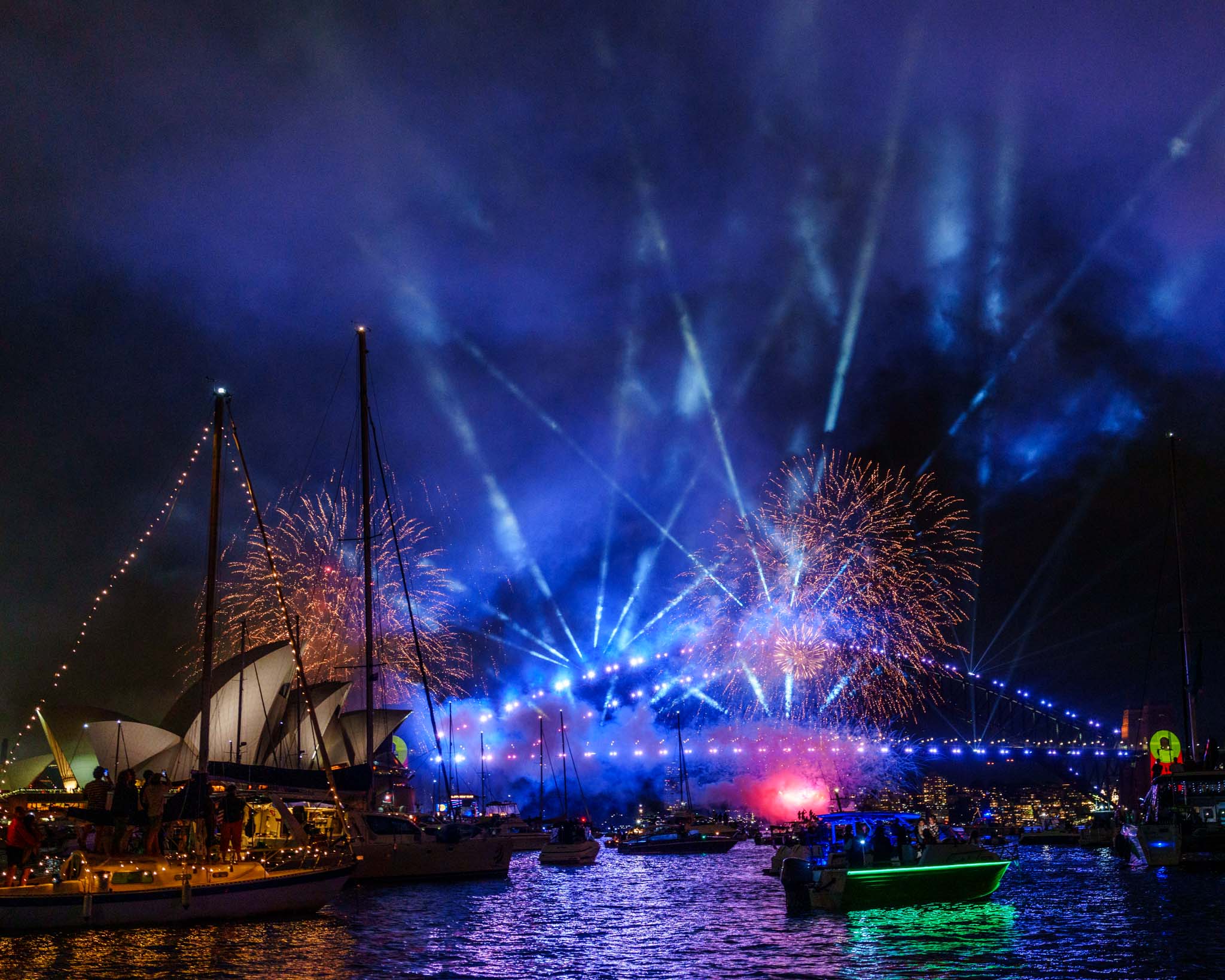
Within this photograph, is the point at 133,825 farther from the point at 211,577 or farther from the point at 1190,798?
the point at 1190,798

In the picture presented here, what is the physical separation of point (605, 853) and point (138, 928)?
73.3m

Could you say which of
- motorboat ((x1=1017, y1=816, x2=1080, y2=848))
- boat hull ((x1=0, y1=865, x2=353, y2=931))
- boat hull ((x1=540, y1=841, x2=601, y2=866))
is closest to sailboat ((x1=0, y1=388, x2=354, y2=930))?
boat hull ((x1=0, y1=865, x2=353, y2=931))

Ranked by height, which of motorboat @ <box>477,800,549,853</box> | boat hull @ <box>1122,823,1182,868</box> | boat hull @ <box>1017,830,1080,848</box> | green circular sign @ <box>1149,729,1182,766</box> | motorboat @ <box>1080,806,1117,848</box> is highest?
green circular sign @ <box>1149,729,1182,766</box>

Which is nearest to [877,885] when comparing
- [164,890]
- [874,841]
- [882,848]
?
[882,848]

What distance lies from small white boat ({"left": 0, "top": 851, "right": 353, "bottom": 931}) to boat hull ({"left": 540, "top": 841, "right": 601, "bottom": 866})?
4416cm

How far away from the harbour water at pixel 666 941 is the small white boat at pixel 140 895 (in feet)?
1.79

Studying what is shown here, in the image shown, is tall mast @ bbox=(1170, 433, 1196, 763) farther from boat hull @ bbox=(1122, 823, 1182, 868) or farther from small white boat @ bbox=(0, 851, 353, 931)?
small white boat @ bbox=(0, 851, 353, 931)

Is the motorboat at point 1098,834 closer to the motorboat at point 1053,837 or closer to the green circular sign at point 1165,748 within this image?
the motorboat at point 1053,837

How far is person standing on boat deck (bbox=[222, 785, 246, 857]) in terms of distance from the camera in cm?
3325

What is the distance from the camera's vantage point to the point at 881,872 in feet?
112

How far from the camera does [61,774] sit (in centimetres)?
9275

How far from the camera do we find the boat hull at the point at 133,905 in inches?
1128

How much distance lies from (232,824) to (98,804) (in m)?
3.76

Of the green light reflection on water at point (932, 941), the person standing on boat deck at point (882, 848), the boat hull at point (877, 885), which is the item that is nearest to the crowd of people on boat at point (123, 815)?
the boat hull at point (877, 885)
